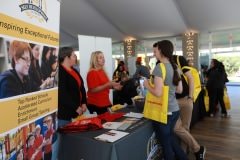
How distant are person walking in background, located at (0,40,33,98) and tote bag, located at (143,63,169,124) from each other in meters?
1.13

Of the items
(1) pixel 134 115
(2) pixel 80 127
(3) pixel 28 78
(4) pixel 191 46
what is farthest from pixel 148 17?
(3) pixel 28 78

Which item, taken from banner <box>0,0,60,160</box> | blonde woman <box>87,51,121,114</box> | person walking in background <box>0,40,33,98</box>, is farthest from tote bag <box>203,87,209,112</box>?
person walking in background <box>0,40,33,98</box>

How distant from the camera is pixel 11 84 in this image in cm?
109

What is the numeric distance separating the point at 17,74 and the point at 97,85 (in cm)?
149

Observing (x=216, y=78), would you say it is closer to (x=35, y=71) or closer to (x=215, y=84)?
(x=215, y=84)

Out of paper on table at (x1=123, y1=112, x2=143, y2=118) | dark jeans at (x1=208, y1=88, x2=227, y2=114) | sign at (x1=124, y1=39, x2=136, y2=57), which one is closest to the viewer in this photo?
paper on table at (x1=123, y1=112, x2=143, y2=118)

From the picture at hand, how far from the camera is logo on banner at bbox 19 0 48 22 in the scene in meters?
1.18

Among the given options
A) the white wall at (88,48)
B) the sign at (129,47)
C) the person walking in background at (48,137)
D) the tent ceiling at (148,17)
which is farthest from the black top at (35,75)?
the sign at (129,47)

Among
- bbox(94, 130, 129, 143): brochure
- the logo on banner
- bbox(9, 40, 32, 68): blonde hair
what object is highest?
the logo on banner

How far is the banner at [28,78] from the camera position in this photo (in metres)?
1.05

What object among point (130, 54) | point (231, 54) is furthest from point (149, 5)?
point (231, 54)

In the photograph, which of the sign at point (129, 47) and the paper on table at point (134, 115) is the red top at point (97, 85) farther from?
the sign at point (129, 47)

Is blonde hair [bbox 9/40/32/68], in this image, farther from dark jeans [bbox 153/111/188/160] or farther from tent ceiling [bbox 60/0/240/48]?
tent ceiling [bbox 60/0/240/48]

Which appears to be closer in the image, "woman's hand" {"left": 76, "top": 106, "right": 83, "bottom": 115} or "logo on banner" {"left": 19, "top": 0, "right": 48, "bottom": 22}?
"logo on banner" {"left": 19, "top": 0, "right": 48, "bottom": 22}
